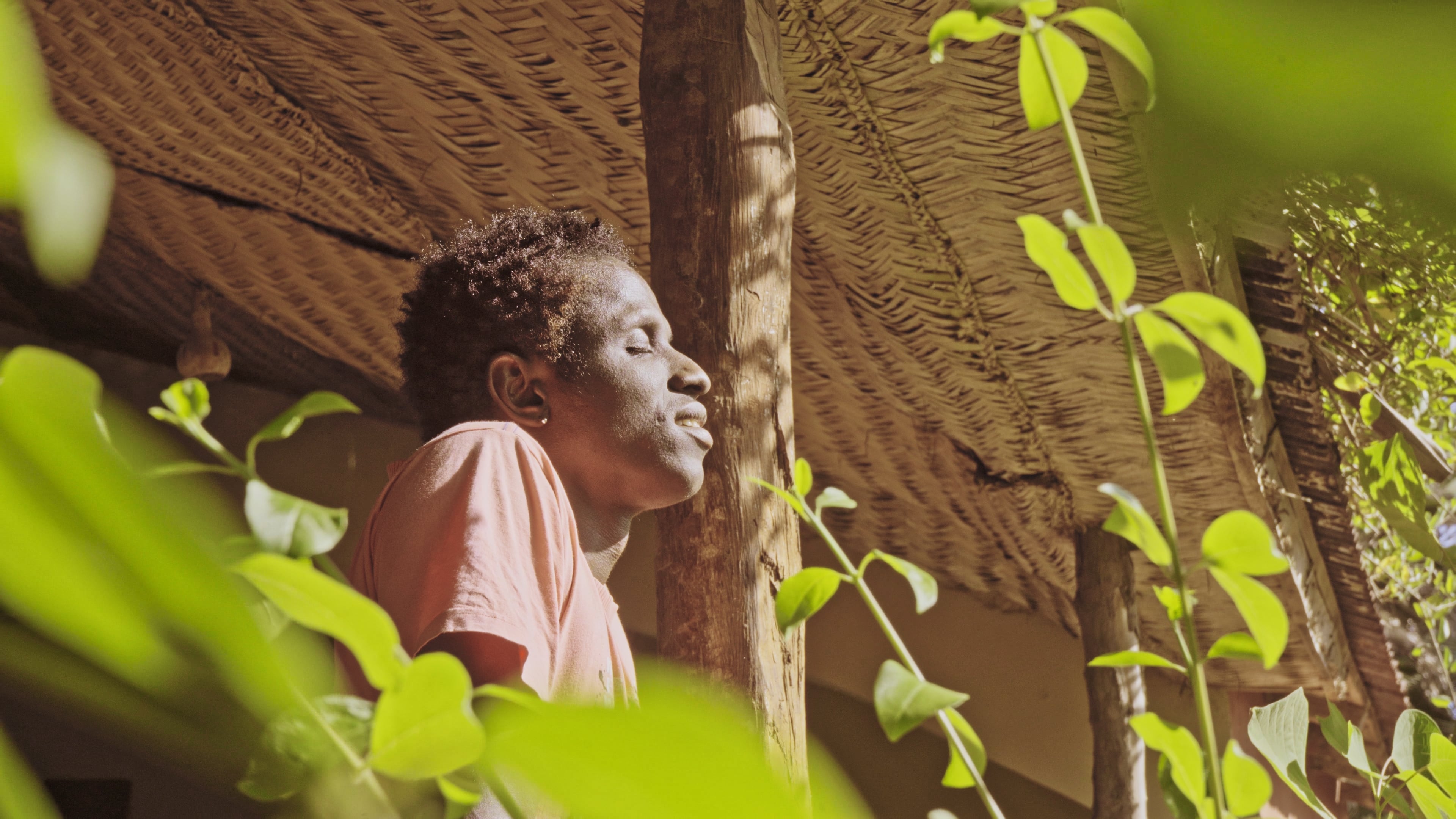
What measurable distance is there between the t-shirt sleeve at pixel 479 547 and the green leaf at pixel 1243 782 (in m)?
0.42

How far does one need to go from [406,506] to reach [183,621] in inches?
27.6

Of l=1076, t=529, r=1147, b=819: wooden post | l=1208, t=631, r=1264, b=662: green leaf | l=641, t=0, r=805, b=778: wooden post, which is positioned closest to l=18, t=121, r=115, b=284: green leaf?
l=1208, t=631, r=1264, b=662: green leaf

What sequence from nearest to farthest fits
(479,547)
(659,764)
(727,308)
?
(659,764), (479,547), (727,308)

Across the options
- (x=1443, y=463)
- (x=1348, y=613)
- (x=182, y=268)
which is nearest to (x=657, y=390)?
(x=1443, y=463)

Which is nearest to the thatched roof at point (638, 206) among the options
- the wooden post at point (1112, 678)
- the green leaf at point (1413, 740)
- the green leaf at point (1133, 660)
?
the wooden post at point (1112, 678)

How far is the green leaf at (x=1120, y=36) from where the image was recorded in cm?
11

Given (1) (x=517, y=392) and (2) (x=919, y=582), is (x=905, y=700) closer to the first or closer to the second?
(2) (x=919, y=582)

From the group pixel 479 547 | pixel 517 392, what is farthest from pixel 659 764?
pixel 517 392

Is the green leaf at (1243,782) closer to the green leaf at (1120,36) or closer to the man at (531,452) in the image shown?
the green leaf at (1120,36)

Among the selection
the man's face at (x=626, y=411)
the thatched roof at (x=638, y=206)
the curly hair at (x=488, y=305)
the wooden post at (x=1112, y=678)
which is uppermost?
the thatched roof at (x=638, y=206)

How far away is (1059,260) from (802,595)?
0.43 ft

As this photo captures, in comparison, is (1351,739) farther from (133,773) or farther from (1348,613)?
(133,773)

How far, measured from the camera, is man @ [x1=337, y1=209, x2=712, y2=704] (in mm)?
673

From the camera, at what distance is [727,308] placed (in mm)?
1049
